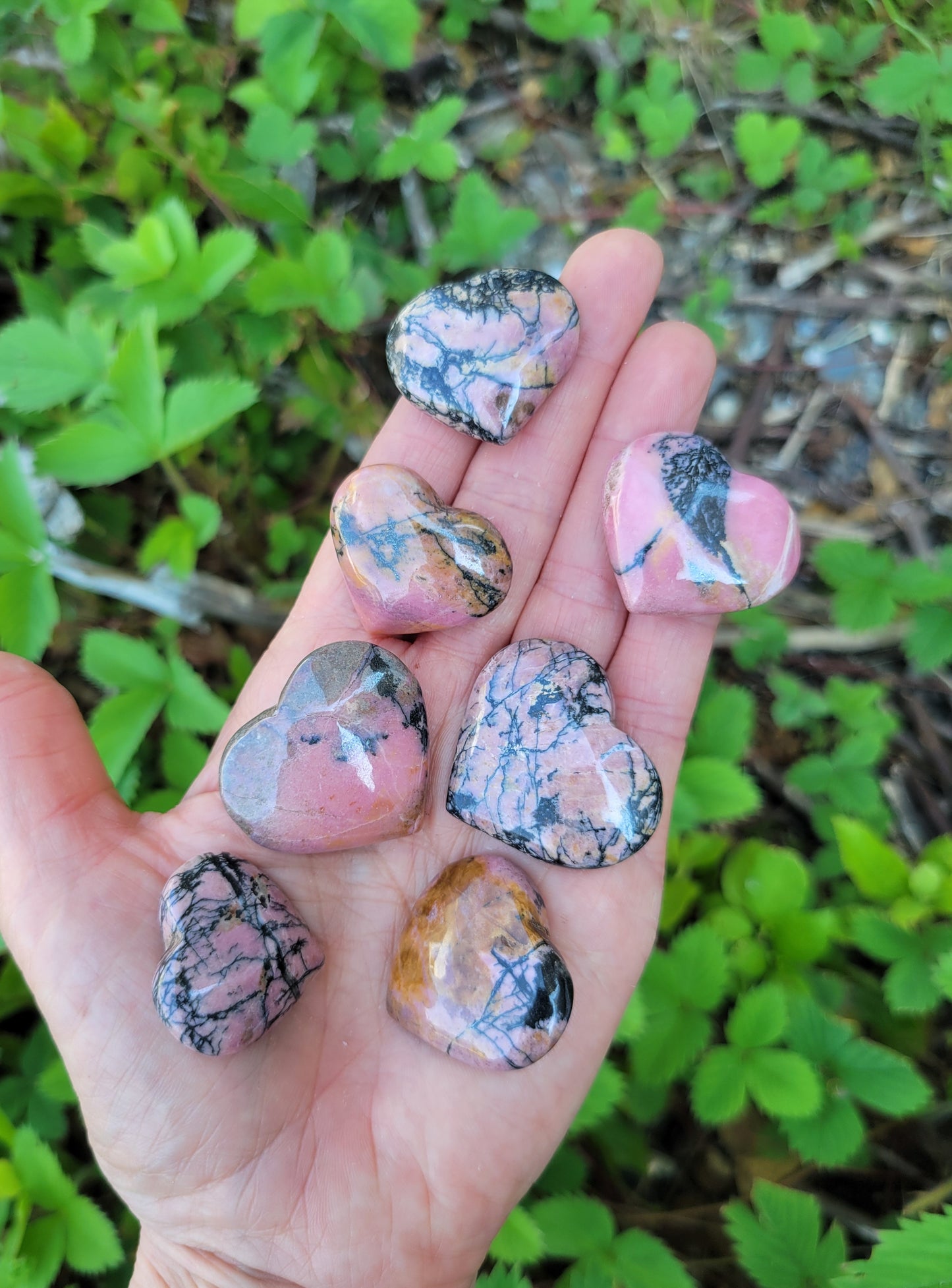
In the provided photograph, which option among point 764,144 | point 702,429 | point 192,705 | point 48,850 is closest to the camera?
point 48,850

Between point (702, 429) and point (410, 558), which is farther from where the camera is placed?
point (702, 429)

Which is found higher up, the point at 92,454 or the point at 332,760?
the point at 92,454

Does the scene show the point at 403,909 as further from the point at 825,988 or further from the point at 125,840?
the point at 825,988

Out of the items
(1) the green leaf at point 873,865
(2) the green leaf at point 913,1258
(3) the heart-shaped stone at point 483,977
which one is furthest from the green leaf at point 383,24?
(2) the green leaf at point 913,1258

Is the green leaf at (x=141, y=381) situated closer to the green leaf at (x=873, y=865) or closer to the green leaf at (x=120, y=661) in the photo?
the green leaf at (x=120, y=661)

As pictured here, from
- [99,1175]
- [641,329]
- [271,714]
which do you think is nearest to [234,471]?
[271,714]

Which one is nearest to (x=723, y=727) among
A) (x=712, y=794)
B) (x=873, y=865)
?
(x=712, y=794)

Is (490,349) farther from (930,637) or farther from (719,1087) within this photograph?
(719,1087)
